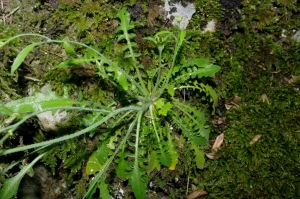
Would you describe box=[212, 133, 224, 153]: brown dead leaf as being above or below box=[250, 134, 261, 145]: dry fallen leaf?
below

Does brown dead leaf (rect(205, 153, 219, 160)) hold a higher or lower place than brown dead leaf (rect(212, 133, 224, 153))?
lower

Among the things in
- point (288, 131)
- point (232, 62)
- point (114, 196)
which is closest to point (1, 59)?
point (114, 196)

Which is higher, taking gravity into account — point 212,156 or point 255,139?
point 255,139

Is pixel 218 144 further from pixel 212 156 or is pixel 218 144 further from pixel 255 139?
pixel 255 139

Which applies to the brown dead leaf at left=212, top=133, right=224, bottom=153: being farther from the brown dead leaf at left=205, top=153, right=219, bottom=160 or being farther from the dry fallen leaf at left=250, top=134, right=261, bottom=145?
the dry fallen leaf at left=250, top=134, right=261, bottom=145

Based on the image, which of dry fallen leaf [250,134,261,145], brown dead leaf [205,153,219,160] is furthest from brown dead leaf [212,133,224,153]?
dry fallen leaf [250,134,261,145]

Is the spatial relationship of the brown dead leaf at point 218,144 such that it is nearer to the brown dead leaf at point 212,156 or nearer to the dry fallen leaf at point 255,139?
the brown dead leaf at point 212,156

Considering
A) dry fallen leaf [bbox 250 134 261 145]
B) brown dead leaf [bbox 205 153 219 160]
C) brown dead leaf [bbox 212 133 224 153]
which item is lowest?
brown dead leaf [bbox 205 153 219 160]

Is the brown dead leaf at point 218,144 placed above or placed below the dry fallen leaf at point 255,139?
below

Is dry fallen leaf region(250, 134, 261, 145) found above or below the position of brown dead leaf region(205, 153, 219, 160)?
above

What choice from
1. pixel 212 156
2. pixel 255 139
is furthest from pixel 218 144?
pixel 255 139

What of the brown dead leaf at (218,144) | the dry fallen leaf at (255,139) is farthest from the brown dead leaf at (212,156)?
the dry fallen leaf at (255,139)
